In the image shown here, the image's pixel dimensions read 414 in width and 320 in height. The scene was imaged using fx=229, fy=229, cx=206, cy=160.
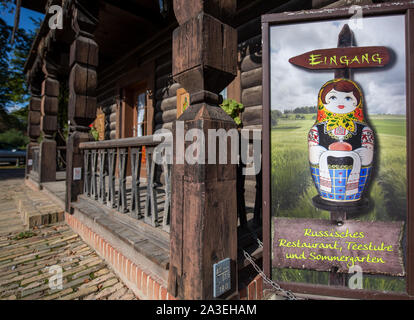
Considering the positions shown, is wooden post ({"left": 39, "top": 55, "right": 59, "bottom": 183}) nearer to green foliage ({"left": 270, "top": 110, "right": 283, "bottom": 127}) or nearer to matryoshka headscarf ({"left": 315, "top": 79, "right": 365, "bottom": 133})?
green foliage ({"left": 270, "top": 110, "right": 283, "bottom": 127})

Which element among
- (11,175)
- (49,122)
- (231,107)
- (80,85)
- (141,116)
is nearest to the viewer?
(231,107)

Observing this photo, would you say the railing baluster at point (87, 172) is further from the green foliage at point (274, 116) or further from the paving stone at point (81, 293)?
the green foliage at point (274, 116)

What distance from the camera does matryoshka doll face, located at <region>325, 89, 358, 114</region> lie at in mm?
1397

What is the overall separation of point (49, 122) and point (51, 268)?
4.73 metres

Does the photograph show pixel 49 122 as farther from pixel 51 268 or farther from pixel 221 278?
pixel 221 278

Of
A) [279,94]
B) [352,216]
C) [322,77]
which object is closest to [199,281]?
[352,216]

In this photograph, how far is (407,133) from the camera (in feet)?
4.39

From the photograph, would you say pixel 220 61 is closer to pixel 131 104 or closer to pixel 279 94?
pixel 279 94

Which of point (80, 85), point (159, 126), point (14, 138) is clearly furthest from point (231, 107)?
point (14, 138)

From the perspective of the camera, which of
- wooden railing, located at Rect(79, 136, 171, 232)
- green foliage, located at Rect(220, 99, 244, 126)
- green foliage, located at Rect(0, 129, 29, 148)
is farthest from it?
green foliage, located at Rect(0, 129, 29, 148)

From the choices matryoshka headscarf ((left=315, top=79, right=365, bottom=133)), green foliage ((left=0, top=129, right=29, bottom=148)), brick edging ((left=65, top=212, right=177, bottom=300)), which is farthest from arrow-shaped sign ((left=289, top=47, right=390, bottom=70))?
green foliage ((left=0, top=129, right=29, bottom=148))

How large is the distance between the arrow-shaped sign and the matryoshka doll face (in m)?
0.16

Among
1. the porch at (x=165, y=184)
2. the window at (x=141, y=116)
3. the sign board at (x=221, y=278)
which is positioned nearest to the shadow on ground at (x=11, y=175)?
the porch at (x=165, y=184)

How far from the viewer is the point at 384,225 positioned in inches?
53.2
